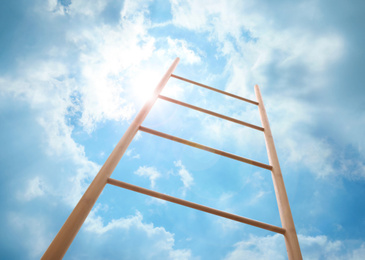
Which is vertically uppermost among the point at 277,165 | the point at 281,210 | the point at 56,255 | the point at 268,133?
the point at 268,133

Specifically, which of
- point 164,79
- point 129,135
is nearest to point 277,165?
point 129,135

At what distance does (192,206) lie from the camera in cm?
122

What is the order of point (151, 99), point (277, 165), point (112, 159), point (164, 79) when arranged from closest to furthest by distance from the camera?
point (112, 159), point (277, 165), point (151, 99), point (164, 79)

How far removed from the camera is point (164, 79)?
211 cm

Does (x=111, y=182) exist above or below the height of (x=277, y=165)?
below

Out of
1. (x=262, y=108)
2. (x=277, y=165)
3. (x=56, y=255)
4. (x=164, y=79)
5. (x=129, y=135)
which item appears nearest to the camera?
(x=56, y=255)

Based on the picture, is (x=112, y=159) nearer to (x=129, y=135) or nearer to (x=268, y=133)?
(x=129, y=135)

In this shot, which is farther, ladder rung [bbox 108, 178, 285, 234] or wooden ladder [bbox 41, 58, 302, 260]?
ladder rung [bbox 108, 178, 285, 234]

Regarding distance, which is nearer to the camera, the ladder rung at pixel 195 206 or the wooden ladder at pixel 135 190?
the wooden ladder at pixel 135 190

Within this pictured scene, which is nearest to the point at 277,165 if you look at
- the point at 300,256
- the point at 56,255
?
the point at 300,256

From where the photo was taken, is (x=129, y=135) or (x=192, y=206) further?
(x=129, y=135)

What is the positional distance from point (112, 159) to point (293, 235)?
3.59 feet

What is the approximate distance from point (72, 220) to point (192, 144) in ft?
2.72

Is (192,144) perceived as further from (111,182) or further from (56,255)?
(56,255)
